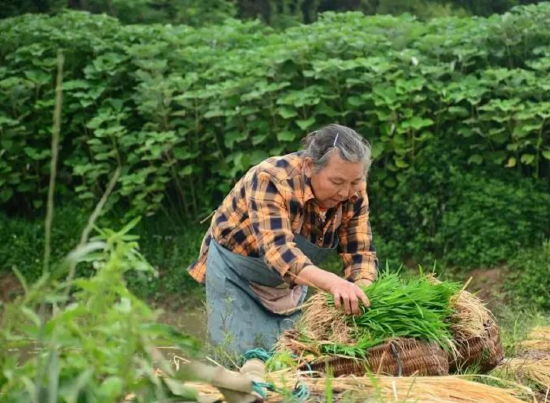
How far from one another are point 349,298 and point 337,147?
87 centimetres

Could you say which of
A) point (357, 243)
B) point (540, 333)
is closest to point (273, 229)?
point (357, 243)

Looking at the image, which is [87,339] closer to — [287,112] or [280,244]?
[280,244]

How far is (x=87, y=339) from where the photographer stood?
2.31 metres

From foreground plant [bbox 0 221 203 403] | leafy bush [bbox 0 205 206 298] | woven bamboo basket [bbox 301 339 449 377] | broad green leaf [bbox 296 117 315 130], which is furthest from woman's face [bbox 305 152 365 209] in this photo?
leafy bush [bbox 0 205 206 298]

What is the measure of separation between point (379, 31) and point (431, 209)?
6.62ft

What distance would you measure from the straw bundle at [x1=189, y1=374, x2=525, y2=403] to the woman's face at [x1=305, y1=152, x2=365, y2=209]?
1311mm

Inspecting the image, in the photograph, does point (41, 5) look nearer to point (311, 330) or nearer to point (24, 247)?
point (24, 247)

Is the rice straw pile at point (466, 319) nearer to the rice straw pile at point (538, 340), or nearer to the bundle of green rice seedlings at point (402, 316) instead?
the bundle of green rice seedlings at point (402, 316)

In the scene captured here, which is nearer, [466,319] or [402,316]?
[402,316]

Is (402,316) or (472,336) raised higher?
(402,316)

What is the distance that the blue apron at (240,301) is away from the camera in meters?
5.54

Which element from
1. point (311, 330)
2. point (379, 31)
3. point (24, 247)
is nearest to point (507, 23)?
point (379, 31)

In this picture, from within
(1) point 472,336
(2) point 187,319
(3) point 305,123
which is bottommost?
(2) point 187,319

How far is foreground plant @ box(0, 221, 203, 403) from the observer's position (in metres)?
2.25
